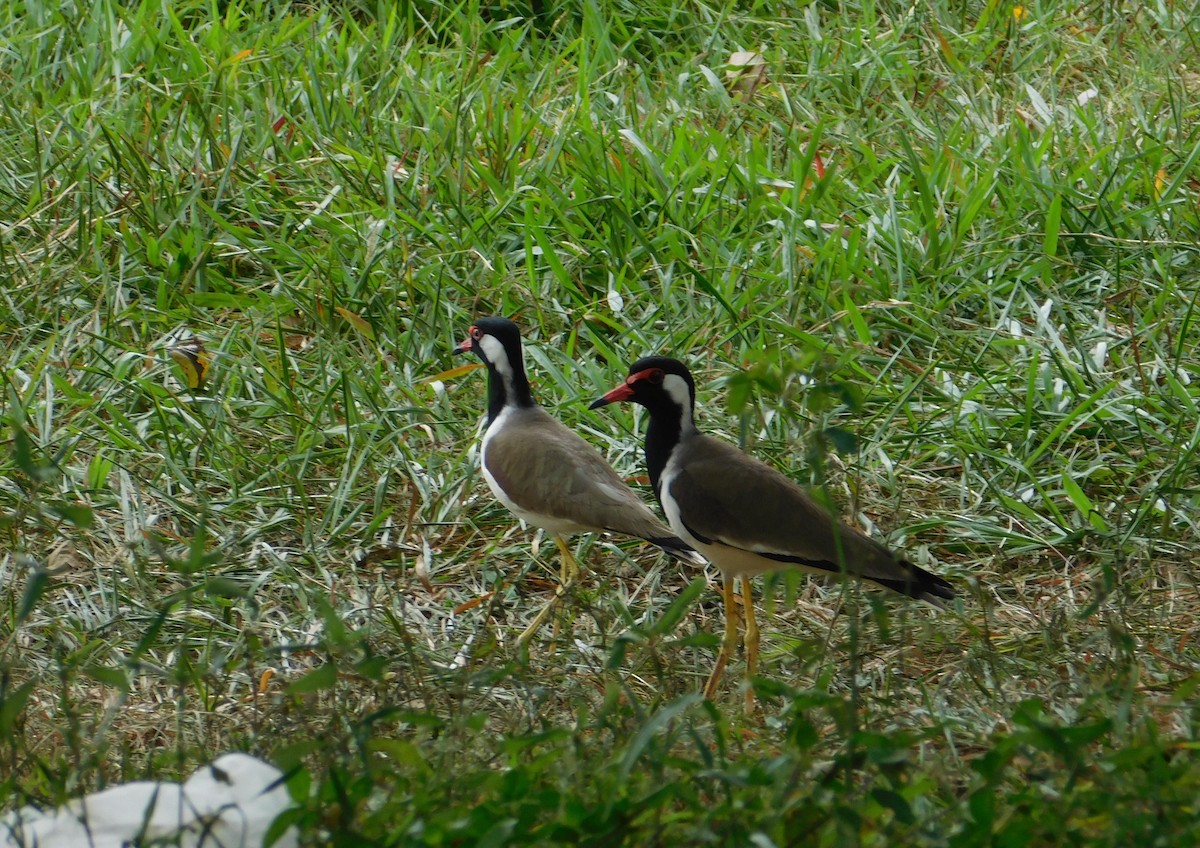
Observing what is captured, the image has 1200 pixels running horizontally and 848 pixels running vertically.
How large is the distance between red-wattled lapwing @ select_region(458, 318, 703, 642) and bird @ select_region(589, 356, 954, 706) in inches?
5.5

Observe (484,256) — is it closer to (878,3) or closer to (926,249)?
(926,249)

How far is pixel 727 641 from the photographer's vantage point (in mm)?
4066

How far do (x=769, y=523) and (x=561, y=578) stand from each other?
79 centimetres

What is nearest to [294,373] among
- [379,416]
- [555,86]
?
[379,416]

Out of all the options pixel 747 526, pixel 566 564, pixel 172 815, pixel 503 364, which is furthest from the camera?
pixel 503 364

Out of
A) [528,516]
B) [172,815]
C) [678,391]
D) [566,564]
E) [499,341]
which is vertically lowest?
[566,564]

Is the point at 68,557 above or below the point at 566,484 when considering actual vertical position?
below

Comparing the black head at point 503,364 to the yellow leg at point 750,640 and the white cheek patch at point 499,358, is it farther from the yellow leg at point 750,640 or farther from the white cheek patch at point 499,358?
the yellow leg at point 750,640

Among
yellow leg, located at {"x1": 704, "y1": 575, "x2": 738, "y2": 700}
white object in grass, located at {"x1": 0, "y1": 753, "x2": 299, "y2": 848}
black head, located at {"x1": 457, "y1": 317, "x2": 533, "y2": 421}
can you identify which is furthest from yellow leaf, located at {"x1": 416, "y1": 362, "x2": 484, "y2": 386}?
white object in grass, located at {"x1": 0, "y1": 753, "x2": 299, "y2": 848}

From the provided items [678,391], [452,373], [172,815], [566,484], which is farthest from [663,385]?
[172,815]

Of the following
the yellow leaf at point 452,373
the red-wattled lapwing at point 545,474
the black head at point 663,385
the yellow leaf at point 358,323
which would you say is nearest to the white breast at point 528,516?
the red-wattled lapwing at point 545,474

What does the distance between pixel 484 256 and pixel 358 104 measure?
1191 millimetres

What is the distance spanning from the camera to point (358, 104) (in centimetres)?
652

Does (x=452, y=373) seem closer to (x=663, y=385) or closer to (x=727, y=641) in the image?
(x=663, y=385)
